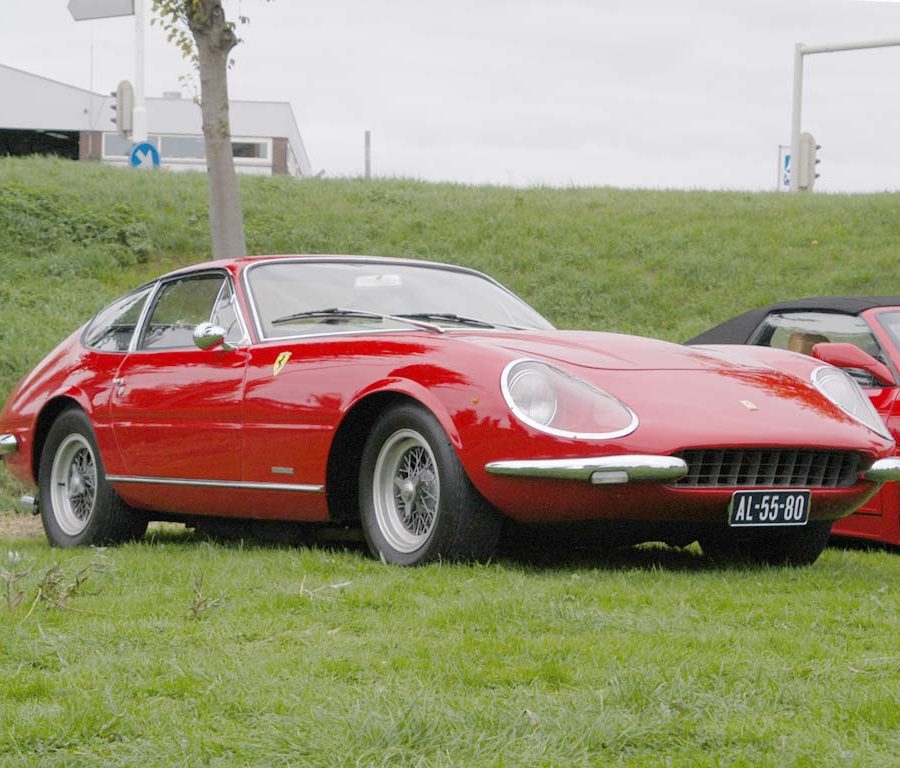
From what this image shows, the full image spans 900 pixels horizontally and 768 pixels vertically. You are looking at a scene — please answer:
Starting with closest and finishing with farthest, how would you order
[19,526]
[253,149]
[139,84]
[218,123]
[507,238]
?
[19,526]
[218,123]
[507,238]
[139,84]
[253,149]

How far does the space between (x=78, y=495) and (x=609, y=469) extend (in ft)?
11.1

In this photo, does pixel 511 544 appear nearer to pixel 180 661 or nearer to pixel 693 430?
pixel 693 430

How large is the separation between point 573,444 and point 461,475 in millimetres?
447

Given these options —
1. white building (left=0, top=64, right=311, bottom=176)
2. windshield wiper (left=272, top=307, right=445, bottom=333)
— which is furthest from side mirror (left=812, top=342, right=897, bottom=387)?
white building (left=0, top=64, right=311, bottom=176)

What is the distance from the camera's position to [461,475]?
549cm

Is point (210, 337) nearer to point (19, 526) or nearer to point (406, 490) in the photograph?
point (406, 490)

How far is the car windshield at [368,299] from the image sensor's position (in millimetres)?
6566

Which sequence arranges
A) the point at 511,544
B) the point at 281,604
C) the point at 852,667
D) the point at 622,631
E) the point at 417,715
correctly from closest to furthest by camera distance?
the point at 417,715
the point at 852,667
the point at 622,631
the point at 281,604
the point at 511,544

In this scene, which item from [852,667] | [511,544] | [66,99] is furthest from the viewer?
[66,99]

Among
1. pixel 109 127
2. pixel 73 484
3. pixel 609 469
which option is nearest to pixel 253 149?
pixel 109 127

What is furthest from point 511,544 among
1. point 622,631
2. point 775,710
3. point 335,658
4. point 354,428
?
point 775,710

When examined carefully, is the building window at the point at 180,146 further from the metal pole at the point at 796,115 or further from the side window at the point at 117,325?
the side window at the point at 117,325

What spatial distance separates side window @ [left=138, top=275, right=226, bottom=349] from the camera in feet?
23.2

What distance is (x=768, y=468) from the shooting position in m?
5.61
